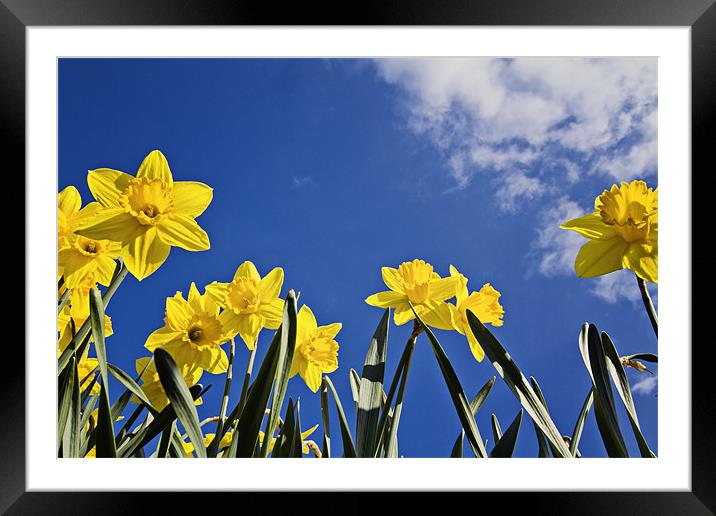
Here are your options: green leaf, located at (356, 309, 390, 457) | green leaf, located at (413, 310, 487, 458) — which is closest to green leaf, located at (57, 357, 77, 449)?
green leaf, located at (356, 309, 390, 457)

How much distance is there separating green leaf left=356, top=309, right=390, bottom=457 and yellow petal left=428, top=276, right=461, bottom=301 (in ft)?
0.30

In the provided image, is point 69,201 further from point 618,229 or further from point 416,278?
point 618,229

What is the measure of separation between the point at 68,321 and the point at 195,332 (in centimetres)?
21

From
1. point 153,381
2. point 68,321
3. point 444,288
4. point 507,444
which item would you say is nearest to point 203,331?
point 153,381

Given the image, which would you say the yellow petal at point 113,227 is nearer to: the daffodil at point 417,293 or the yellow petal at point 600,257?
the daffodil at point 417,293

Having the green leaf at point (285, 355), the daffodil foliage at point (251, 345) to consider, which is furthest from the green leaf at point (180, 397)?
the green leaf at point (285, 355)

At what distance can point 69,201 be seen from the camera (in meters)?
0.88

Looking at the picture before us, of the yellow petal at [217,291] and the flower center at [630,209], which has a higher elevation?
the flower center at [630,209]

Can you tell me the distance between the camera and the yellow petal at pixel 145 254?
0.87 m

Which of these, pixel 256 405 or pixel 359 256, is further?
pixel 359 256

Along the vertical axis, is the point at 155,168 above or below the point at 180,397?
above

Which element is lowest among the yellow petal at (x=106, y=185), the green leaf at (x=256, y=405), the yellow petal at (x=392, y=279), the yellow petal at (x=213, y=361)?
the green leaf at (x=256, y=405)

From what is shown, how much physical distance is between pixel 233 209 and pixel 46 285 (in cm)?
33
